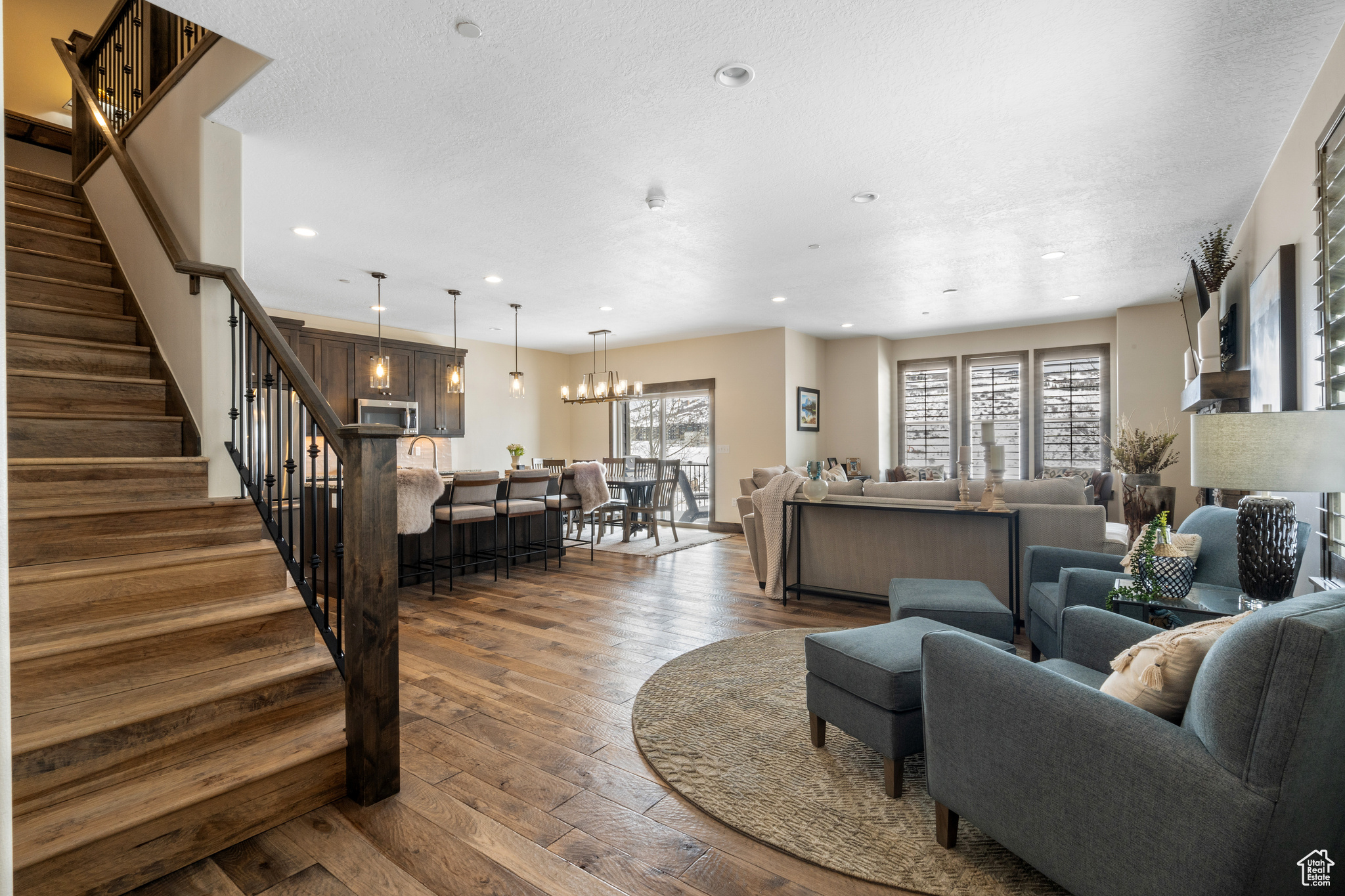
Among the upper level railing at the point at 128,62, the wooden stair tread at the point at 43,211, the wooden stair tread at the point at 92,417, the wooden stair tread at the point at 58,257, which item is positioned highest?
the upper level railing at the point at 128,62

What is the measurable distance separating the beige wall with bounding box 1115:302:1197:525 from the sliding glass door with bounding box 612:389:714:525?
4794 millimetres

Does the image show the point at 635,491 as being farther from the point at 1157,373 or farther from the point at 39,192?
the point at 1157,373

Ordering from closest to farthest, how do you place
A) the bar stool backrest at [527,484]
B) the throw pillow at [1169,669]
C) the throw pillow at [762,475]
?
the throw pillow at [1169,669]
the bar stool backrest at [527,484]
the throw pillow at [762,475]

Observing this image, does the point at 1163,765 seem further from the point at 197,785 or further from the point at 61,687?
the point at 61,687

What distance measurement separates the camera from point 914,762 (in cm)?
245

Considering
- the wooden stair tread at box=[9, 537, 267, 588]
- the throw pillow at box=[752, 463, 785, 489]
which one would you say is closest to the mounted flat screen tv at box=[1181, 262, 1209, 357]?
the throw pillow at box=[752, 463, 785, 489]

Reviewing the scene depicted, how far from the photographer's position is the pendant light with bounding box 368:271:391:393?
625 centimetres

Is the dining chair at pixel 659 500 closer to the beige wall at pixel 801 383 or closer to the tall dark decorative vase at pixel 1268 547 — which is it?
the beige wall at pixel 801 383

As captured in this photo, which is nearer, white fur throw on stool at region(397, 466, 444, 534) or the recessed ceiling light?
the recessed ceiling light

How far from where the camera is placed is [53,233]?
3.69m

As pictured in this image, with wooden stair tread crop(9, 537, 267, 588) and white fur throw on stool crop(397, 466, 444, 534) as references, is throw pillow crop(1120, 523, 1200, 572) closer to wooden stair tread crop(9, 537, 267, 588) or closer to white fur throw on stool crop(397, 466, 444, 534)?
wooden stair tread crop(9, 537, 267, 588)

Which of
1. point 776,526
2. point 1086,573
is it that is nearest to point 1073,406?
point 776,526

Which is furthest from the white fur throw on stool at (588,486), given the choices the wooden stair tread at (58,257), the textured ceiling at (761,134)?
the wooden stair tread at (58,257)

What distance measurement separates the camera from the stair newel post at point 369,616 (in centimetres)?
216
